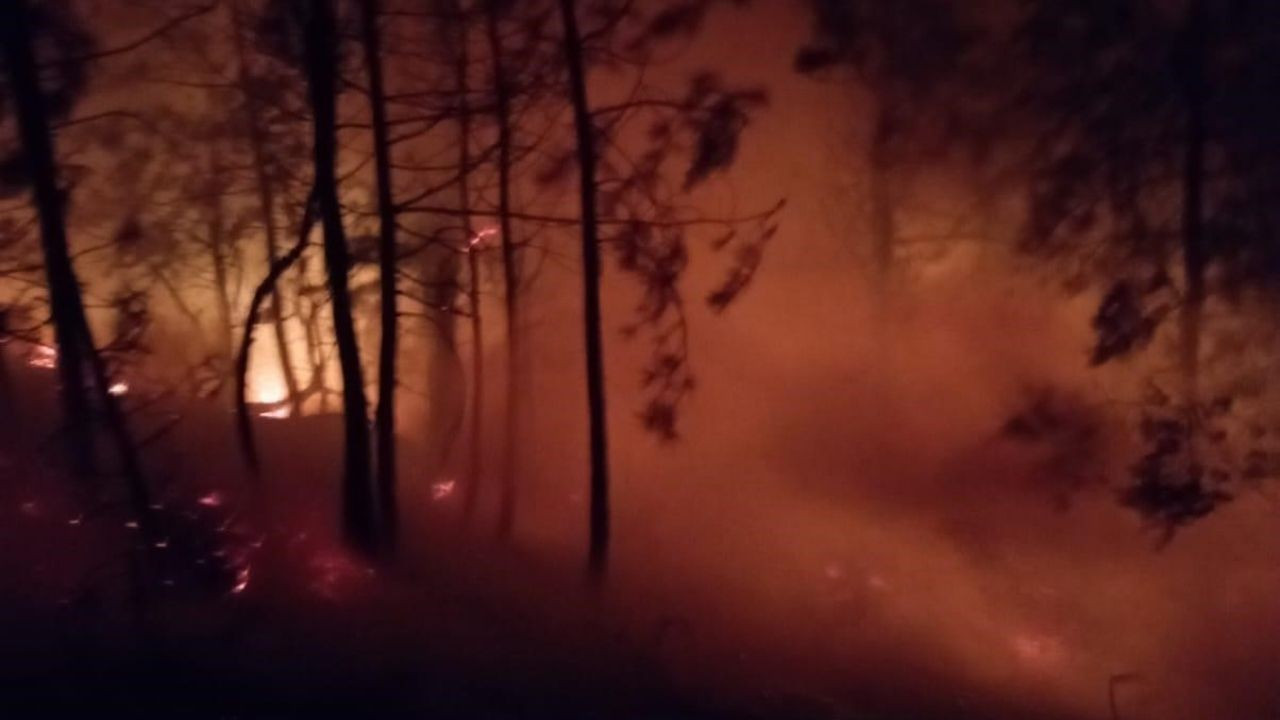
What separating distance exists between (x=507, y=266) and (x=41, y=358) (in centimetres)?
465

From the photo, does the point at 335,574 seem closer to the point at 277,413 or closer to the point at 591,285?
the point at 591,285

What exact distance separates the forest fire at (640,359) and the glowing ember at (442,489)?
39 cm

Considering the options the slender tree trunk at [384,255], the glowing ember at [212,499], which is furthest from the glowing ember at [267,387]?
the slender tree trunk at [384,255]

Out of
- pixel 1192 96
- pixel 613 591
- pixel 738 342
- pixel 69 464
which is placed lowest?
pixel 613 591

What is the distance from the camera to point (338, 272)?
10.0 meters

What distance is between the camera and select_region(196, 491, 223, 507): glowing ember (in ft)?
35.1

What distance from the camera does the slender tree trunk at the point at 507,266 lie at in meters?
11.6

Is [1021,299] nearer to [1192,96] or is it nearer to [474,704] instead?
[1192,96]

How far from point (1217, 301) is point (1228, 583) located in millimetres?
3427

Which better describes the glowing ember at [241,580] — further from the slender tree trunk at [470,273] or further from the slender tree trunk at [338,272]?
the slender tree trunk at [470,273]

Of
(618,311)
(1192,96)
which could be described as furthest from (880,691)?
(1192,96)

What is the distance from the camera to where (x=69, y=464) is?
1024 centimetres

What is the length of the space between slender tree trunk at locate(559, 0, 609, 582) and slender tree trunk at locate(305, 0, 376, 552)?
2102 mm

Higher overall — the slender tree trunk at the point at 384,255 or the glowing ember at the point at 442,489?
the slender tree trunk at the point at 384,255
